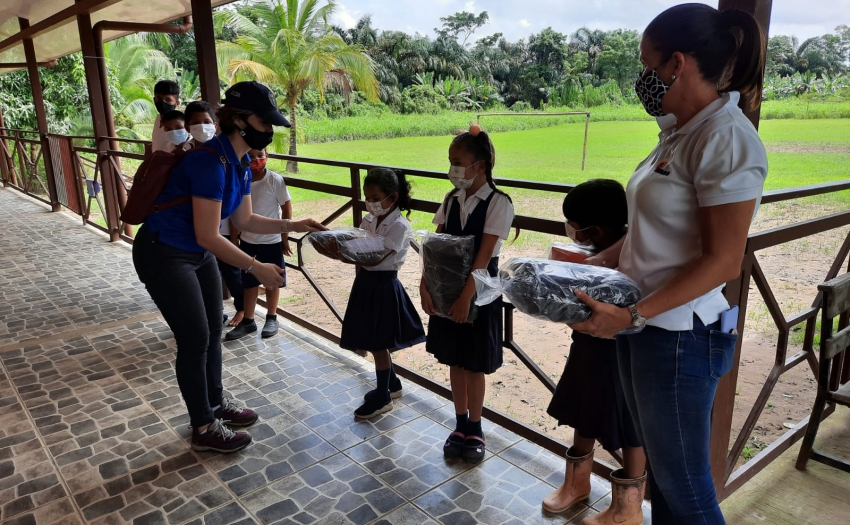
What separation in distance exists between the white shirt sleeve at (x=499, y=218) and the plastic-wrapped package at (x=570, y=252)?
0.38 meters

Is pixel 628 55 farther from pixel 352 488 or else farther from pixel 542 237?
pixel 352 488

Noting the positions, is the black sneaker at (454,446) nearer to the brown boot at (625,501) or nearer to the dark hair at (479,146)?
the brown boot at (625,501)

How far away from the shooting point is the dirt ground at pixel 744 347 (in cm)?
471

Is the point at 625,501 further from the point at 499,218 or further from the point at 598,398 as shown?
the point at 499,218

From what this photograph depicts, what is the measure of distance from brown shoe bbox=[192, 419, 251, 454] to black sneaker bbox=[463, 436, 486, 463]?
0.88 metres

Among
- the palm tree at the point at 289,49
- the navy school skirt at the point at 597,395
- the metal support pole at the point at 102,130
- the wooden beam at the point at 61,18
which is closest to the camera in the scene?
the navy school skirt at the point at 597,395

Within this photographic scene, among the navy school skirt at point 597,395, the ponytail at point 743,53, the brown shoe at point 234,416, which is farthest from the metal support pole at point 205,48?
the ponytail at point 743,53

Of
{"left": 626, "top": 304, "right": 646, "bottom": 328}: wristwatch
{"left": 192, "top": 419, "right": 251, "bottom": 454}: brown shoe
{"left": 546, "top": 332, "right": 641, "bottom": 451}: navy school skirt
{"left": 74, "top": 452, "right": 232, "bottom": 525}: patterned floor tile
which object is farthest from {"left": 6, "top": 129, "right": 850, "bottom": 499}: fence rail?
{"left": 74, "top": 452, "right": 232, "bottom": 525}: patterned floor tile

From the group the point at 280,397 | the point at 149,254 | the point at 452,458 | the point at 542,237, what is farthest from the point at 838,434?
the point at 542,237

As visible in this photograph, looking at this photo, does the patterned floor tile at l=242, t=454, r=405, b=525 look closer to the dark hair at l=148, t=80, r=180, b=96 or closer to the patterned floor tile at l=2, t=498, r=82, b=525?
the patterned floor tile at l=2, t=498, r=82, b=525

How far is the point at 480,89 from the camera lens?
27766 millimetres

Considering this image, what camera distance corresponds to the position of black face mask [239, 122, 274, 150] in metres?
2.02

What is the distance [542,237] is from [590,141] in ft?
56.5

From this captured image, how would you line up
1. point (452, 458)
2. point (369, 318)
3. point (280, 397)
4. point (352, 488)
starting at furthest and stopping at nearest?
point (280, 397) < point (369, 318) < point (452, 458) < point (352, 488)
